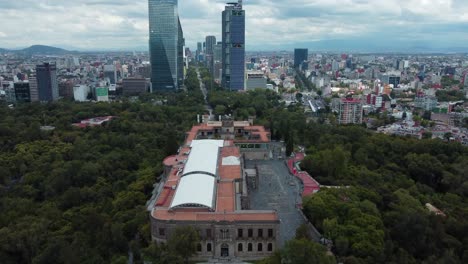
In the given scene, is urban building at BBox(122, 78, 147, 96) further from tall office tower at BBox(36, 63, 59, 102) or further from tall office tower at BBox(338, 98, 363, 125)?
tall office tower at BBox(338, 98, 363, 125)

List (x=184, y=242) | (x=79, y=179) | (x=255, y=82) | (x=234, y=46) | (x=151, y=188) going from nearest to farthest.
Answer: (x=184, y=242) < (x=151, y=188) < (x=79, y=179) < (x=234, y=46) < (x=255, y=82)

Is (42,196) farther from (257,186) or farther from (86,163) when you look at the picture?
(257,186)

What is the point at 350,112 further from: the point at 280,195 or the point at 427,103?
the point at 280,195

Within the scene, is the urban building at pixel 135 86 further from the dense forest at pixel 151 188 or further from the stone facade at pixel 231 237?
the stone facade at pixel 231 237

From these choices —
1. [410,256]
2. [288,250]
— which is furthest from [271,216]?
[410,256]

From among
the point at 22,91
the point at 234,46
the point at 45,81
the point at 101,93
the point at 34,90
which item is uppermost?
the point at 234,46

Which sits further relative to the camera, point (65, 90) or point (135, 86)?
point (135, 86)

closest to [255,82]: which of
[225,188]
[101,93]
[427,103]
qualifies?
[101,93]
